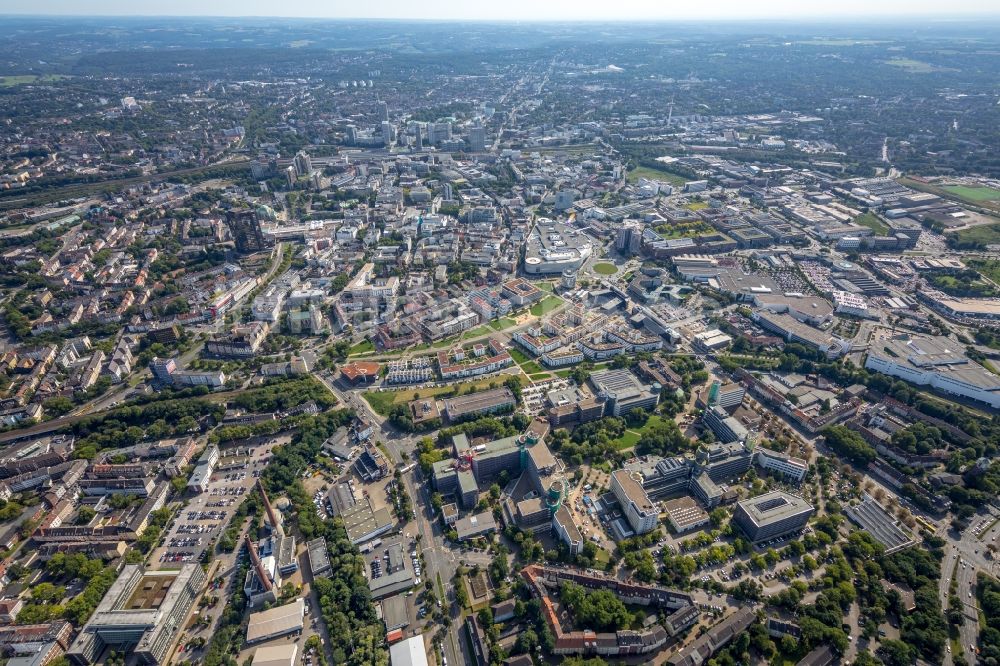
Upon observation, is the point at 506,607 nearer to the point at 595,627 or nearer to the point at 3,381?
the point at 595,627

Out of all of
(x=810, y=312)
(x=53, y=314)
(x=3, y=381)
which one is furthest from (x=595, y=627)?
(x=53, y=314)

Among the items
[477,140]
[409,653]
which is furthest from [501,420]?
[477,140]

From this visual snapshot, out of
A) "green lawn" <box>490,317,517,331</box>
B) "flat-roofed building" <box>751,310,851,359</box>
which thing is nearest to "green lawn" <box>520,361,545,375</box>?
"green lawn" <box>490,317,517,331</box>

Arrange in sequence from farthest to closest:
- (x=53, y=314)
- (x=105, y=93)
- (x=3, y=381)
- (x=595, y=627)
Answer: (x=105, y=93)
(x=53, y=314)
(x=3, y=381)
(x=595, y=627)

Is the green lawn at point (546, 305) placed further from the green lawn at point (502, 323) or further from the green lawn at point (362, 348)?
the green lawn at point (362, 348)

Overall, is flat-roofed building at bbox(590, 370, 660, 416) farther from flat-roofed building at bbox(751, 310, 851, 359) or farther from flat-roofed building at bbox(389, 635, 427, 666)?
flat-roofed building at bbox(389, 635, 427, 666)

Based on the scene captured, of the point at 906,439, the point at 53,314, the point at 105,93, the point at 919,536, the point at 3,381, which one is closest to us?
the point at 919,536
